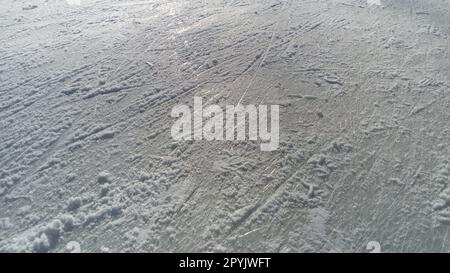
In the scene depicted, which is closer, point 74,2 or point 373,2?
point 373,2

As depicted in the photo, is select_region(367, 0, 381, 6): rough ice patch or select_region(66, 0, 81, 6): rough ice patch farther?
select_region(66, 0, 81, 6): rough ice patch

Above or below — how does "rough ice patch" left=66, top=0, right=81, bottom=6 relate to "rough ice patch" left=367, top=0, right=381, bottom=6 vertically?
above

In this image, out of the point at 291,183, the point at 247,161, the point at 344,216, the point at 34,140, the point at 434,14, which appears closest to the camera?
the point at 344,216

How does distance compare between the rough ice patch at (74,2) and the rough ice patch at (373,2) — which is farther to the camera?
the rough ice patch at (74,2)

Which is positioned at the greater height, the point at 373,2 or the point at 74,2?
the point at 74,2

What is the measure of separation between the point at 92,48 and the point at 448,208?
4730 mm

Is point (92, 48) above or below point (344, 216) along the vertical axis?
above

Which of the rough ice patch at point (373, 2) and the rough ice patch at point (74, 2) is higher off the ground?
the rough ice patch at point (74, 2)

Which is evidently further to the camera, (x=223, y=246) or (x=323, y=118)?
(x=323, y=118)

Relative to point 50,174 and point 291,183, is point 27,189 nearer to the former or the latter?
point 50,174

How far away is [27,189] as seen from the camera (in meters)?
3.09
